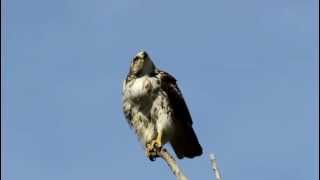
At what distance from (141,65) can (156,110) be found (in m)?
0.82

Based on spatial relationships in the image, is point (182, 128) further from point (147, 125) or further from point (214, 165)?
point (214, 165)

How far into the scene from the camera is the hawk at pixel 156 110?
10.8m

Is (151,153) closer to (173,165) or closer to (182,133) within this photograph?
(182,133)

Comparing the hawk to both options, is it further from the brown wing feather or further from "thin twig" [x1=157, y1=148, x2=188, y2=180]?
"thin twig" [x1=157, y1=148, x2=188, y2=180]

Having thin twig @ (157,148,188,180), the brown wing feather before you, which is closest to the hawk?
the brown wing feather

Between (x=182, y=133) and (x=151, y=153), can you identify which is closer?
(x=151, y=153)

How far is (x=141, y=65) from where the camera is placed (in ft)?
37.1

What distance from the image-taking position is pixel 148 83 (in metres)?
11.1

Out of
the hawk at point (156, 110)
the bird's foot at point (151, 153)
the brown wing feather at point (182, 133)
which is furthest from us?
the brown wing feather at point (182, 133)

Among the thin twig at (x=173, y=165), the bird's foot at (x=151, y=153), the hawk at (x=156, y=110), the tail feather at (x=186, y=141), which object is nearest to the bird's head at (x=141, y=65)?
the hawk at (x=156, y=110)

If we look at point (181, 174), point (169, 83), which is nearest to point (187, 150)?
point (169, 83)

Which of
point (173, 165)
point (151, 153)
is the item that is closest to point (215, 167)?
point (173, 165)

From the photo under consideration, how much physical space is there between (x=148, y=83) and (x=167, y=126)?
0.71m

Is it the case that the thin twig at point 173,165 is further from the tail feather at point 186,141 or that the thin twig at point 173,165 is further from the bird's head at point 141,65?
the bird's head at point 141,65
